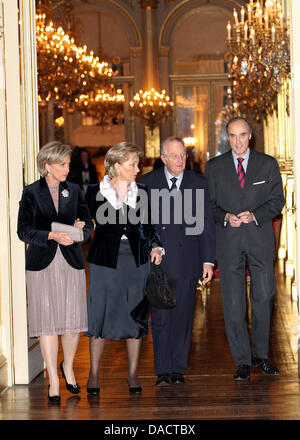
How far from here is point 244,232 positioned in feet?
16.4

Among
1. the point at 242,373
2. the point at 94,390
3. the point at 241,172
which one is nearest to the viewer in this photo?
the point at 94,390

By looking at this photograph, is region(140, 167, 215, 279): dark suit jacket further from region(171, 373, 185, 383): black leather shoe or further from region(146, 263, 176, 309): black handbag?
Result: region(171, 373, 185, 383): black leather shoe

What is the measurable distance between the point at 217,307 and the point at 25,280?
11.6ft

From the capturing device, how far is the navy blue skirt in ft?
14.8

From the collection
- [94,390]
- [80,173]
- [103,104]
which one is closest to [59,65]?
[80,173]

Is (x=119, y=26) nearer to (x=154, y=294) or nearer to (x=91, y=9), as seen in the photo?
(x=91, y=9)

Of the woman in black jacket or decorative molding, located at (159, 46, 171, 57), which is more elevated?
decorative molding, located at (159, 46, 171, 57)

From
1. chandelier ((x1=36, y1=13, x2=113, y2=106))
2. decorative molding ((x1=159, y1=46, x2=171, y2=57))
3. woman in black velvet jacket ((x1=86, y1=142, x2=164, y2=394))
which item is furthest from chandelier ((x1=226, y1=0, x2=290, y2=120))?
decorative molding ((x1=159, y1=46, x2=171, y2=57))

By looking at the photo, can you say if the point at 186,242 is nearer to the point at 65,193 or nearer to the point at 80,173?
the point at 65,193

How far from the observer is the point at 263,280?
504 cm

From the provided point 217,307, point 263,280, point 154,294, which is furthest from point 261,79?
point 154,294

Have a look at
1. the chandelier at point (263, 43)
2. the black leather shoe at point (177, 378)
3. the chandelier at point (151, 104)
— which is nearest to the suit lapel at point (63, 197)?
the black leather shoe at point (177, 378)

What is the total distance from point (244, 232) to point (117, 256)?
1.00 m

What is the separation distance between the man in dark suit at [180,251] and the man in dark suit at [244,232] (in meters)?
0.22
